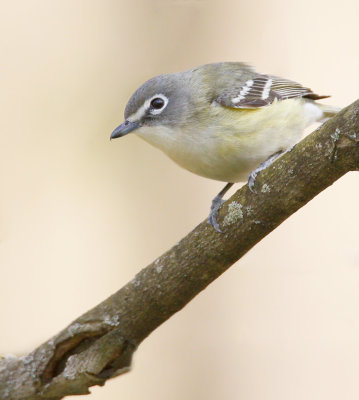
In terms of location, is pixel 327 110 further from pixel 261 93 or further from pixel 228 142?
pixel 228 142

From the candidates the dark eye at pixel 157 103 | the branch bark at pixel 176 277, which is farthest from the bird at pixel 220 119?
the branch bark at pixel 176 277

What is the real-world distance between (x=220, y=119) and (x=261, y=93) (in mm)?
349

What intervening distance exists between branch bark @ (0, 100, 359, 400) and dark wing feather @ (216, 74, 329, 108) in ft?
2.71

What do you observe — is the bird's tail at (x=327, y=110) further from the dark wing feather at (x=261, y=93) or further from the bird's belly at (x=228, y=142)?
the bird's belly at (x=228, y=142)

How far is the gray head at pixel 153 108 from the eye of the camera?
123 inches

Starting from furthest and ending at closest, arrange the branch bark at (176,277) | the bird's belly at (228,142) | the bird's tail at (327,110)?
1. the bird's tail at (327,110)
2. the bird's belly at (228,142)
3. the branch bark at (176,277)

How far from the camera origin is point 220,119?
3008 millimetres

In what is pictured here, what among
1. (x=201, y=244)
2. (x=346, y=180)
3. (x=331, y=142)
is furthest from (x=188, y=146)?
(x=346, y=180)

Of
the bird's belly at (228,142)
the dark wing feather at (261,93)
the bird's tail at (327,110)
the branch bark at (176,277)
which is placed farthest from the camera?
the bird's tail at (327,110)

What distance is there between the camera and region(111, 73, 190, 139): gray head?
3129 mm

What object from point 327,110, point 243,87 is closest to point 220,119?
point 243,87

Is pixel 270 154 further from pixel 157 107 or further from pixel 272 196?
pixel 272 196

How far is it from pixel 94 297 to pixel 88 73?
5.32 feet

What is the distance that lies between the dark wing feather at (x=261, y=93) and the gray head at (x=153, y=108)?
0.21 meters
